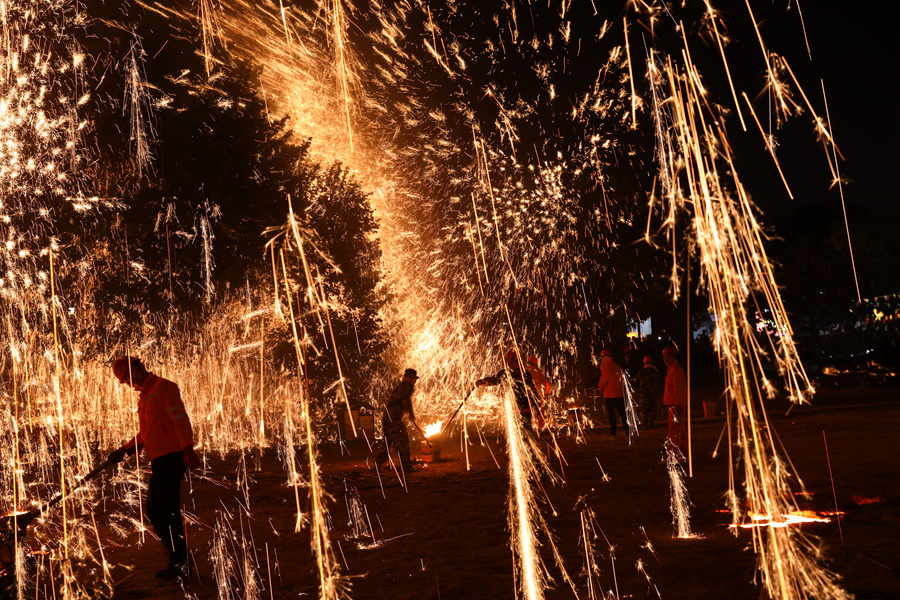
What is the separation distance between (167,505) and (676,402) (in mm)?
6577

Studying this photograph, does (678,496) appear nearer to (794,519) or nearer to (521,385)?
(794,519)

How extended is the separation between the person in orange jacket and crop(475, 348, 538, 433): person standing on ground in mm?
5413

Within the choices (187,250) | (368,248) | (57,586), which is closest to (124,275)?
(187,250)

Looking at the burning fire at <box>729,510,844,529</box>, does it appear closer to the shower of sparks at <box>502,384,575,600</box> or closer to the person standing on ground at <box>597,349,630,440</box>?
the shower of sparks at <box>502,384,575,600</box>

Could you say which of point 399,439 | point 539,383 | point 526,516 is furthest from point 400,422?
point 526,516

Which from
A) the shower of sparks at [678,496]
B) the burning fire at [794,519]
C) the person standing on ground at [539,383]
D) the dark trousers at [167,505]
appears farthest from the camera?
the person standing on ground at [539,383]

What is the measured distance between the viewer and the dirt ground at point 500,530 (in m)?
4.87

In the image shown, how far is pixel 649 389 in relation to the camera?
13.6m

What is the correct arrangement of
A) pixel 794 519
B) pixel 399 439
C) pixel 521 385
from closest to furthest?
1. pixel 794 519
2. pixel 521 385
3. pixel 399 439

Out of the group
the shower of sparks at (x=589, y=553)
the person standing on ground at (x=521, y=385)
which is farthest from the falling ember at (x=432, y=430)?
the shower of sparks at (x=589, y=553)

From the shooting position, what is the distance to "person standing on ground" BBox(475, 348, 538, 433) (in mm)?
10523

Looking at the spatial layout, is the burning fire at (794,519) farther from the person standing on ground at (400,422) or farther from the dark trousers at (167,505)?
the person standing on ground at (400,422)

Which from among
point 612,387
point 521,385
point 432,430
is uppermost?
point 521,385

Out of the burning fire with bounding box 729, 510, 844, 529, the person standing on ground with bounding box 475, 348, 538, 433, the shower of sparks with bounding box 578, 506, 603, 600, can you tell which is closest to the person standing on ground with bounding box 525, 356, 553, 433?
the person standing on ground with bounding box 475, 348, 538, 433
